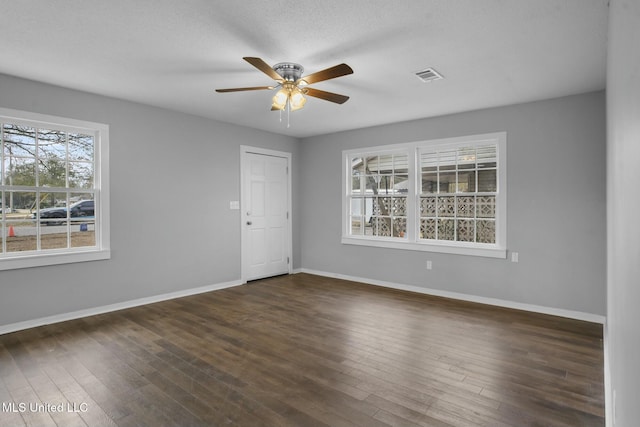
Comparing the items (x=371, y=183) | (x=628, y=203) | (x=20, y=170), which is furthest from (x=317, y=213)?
(x=628, y=203)

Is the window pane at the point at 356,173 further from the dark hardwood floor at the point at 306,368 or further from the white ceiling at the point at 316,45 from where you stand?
the dark hardwood floor at the point at 306,368

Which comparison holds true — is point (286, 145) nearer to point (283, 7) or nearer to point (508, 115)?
point (508, 115)

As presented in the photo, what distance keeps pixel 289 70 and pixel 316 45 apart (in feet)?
1.42

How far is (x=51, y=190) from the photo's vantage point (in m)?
3.86

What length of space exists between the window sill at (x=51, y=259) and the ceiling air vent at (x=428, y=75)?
4029 mm

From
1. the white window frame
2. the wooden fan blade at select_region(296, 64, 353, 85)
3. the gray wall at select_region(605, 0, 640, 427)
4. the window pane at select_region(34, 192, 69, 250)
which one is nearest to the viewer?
the gray wall at select_region(605, 0, 640, 427)

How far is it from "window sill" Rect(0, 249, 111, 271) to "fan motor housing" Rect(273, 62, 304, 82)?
2952 millimetres

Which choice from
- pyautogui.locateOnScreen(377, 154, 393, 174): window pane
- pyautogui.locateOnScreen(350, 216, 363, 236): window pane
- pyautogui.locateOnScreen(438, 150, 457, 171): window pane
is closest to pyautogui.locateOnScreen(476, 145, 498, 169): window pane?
pyautogui.locateOnScreen(438, 150, 457, 171): window pane

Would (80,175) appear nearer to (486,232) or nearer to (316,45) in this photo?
(316,45)

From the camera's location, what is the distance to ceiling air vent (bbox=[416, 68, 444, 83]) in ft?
11.0

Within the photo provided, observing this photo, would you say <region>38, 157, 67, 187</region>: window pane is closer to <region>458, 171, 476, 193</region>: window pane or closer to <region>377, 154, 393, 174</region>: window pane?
<region>377, 154, 393, 174</region>: window pane

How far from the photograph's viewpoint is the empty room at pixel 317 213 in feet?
7.67

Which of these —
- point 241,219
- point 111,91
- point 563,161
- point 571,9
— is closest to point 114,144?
point 111,91

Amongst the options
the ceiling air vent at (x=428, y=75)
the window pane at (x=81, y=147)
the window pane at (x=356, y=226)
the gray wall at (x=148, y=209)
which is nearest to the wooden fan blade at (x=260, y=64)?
the ceiling air vent at (x=428, y=75)
